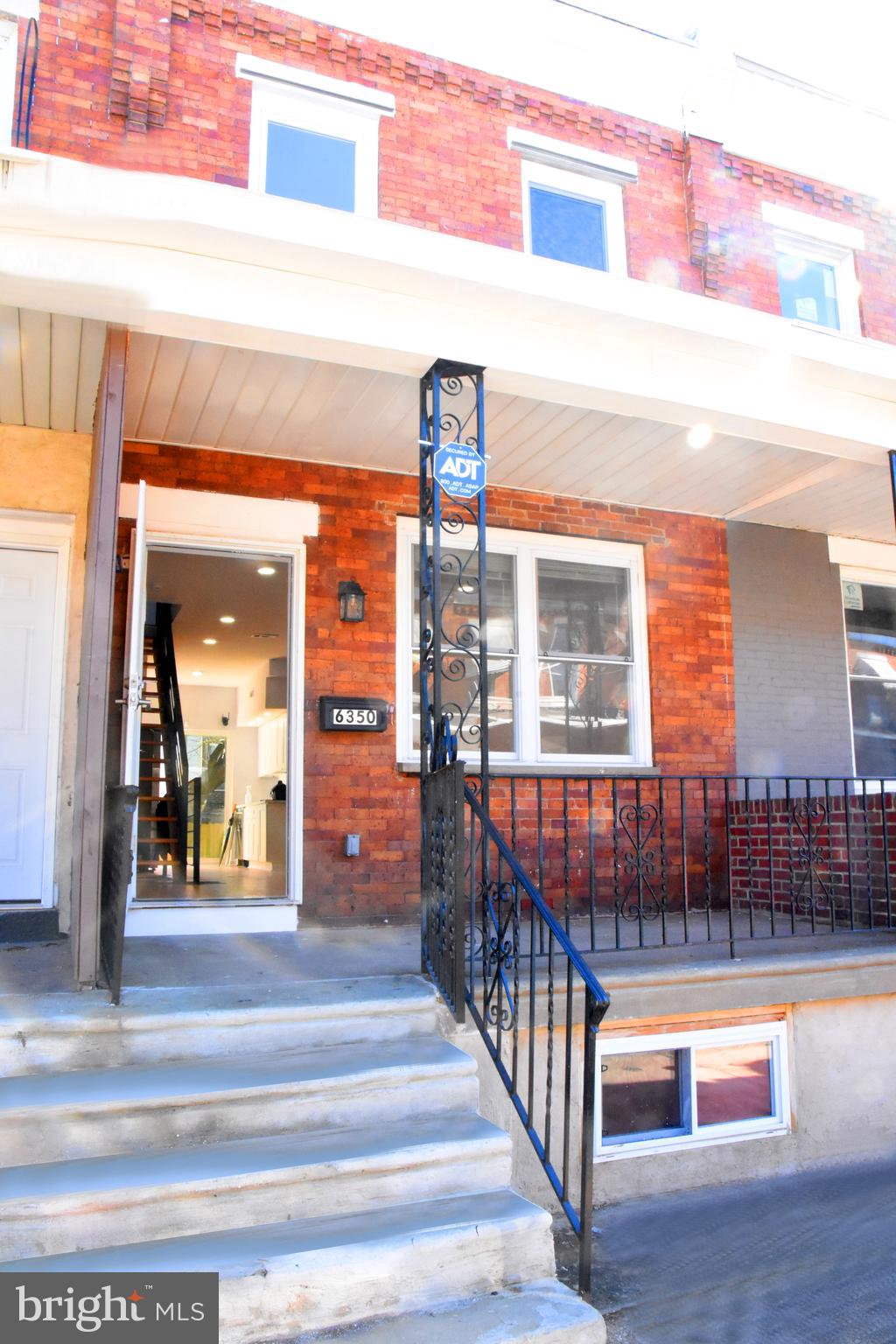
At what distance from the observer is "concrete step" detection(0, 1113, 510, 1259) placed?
2695 millimetres

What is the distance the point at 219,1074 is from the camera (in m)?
3.29

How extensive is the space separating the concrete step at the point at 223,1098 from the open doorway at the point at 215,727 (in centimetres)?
209

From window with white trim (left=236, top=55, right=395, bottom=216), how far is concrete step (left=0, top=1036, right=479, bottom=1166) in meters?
4.93

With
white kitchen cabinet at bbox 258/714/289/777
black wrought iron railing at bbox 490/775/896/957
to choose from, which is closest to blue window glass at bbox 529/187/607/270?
black wrought iron railing at bbox 490/775/896/957

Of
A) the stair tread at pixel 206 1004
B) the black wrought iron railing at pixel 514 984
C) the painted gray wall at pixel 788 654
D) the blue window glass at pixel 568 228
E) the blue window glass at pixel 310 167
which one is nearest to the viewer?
the black wrought iron railing at pixel 514 984

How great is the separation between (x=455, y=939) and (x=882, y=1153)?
2.70 meters

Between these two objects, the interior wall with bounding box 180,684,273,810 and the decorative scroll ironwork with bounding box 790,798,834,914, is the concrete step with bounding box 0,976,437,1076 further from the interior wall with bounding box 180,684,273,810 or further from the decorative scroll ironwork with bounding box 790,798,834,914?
the interior wall with bounding box 180,684,273,810

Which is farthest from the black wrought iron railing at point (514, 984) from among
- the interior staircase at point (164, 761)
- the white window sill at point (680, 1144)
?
the interior staircase at point (164, 761)

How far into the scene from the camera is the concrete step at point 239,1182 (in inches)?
106

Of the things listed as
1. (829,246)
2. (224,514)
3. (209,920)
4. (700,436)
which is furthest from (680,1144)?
(829,246)

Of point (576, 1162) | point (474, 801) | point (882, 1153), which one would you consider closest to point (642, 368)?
point (474, 801)

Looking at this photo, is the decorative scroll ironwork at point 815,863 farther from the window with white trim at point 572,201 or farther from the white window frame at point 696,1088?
the window with white trim at point 572,201

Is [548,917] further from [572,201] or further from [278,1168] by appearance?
[572,201]

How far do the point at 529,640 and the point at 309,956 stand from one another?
269 cm
